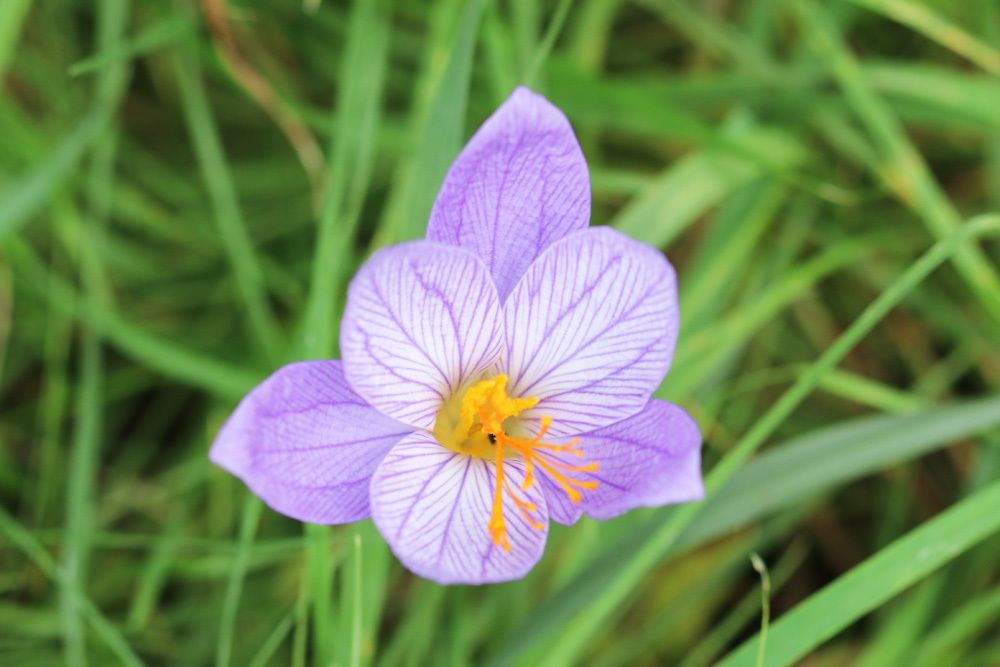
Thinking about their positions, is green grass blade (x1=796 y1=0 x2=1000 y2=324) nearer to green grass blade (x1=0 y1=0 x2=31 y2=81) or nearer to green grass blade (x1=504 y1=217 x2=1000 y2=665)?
green grass blade (x1=504 y1=217 x2=1000 y2=665)

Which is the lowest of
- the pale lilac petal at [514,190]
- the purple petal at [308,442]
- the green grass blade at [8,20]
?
the purple petal at [308,442]

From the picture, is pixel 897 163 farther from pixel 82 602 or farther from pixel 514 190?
pixel 82 602

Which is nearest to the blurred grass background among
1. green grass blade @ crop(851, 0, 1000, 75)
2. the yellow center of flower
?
green grass blade @ crop(851, 0, 1000, 75)

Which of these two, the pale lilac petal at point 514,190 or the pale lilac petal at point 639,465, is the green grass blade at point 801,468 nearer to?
the pale lilac petal at point 639,465

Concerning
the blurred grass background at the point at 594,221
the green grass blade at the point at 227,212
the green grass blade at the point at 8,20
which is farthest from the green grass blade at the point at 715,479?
the green grass blade at the point at 8,20

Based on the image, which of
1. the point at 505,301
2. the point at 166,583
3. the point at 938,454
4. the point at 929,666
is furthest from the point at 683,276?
the point at 166,583

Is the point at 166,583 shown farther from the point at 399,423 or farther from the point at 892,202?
the point at 892,202

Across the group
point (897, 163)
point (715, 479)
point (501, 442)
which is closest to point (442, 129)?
point (501, 442)
